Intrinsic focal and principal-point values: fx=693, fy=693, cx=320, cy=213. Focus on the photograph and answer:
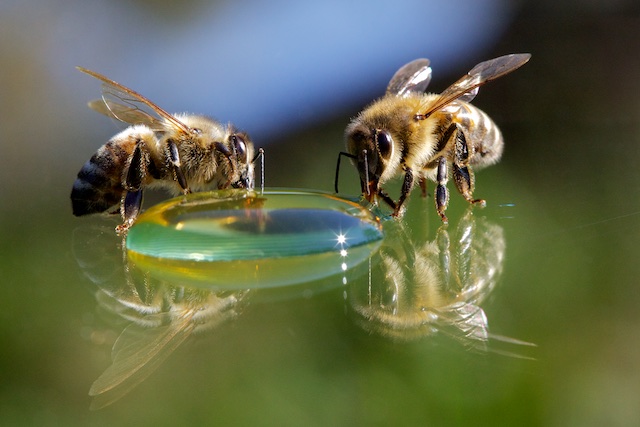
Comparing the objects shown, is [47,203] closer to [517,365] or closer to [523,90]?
[517,365]

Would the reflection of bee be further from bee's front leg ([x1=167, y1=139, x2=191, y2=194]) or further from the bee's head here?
the bee's head

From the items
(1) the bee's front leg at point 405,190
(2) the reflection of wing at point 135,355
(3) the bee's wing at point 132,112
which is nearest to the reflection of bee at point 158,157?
(3) the bee's wing at point 132,112

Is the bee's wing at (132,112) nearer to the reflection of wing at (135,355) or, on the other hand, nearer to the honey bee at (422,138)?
the honey bee at (422,138)

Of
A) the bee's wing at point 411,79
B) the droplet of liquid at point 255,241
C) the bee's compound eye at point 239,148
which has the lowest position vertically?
the droplet of liquid at point 255,241

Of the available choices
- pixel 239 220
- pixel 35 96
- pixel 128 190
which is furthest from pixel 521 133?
pixel 35 96

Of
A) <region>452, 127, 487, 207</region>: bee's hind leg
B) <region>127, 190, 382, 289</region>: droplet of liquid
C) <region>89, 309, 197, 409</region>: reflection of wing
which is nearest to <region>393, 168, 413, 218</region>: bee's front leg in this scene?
<region>452, 127, 487, 207</region>: bee's hind leg

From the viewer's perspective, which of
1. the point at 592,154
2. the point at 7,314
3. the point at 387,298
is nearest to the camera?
the point at 387,298
